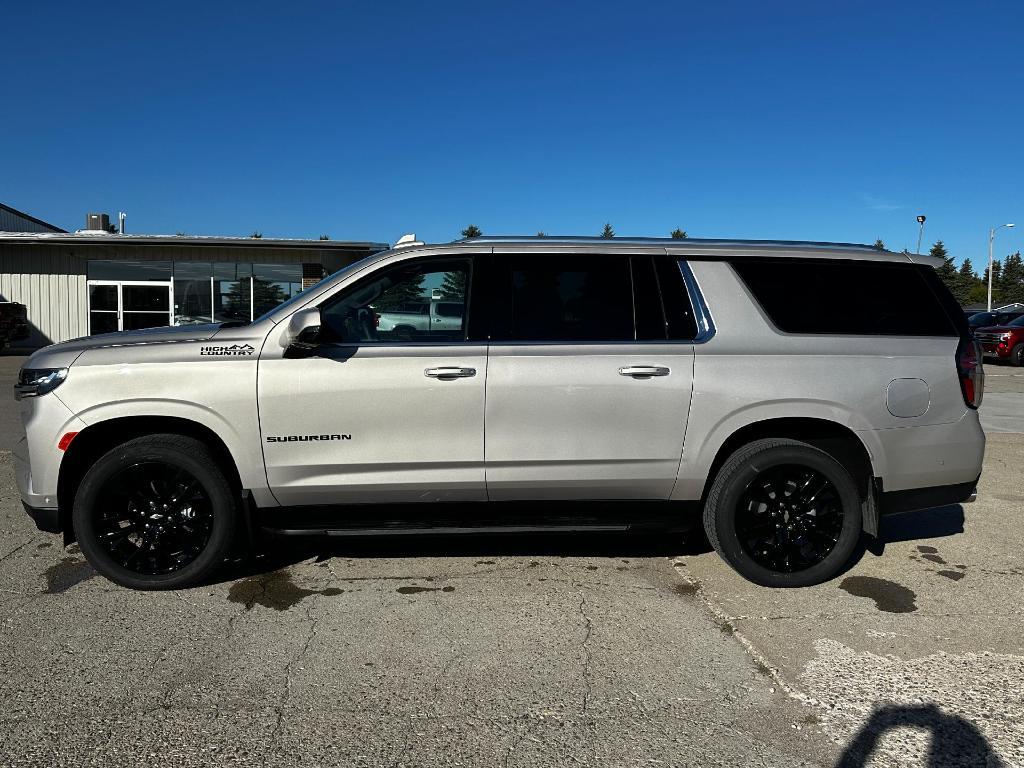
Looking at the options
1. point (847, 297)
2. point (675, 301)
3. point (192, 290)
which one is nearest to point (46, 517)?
point (675, 301)

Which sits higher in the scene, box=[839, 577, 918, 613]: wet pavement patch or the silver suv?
the silver suv

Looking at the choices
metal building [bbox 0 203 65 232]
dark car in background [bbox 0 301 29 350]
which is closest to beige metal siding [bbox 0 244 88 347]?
dark car in background [bbox 0 301 29 350]

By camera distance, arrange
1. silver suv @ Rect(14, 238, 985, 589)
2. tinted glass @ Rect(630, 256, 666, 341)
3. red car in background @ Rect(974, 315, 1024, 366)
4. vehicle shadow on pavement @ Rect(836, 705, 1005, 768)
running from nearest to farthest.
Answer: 1. vehicle shadow on pavement @ Rect(836, 705, 1005, 768)
2. silver suv @ Rect(14, 238, 985, 589)
3. tinted glass @ Rect(630, 256, 666, 341)
4. red car in background @ Rect(974, 315, 1024, 366)

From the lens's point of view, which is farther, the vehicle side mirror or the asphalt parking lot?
the vehicle side mirror

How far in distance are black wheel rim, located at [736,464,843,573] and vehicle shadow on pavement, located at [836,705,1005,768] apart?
1.29 m

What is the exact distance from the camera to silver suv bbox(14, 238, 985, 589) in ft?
12.9

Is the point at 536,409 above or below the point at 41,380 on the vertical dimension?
below

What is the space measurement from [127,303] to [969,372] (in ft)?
78.7

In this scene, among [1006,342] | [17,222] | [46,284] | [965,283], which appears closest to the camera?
[1006,342]

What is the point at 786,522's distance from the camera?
417 centimetres

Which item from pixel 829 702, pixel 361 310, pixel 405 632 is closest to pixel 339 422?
pixel 361 310

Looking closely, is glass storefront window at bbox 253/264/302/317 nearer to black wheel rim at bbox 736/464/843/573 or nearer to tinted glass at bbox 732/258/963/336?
tinted glass at bbox 732/258/963/336

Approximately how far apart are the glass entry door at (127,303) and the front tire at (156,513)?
2124 cm

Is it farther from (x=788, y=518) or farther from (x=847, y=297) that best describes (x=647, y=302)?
(x=788, y=518)
